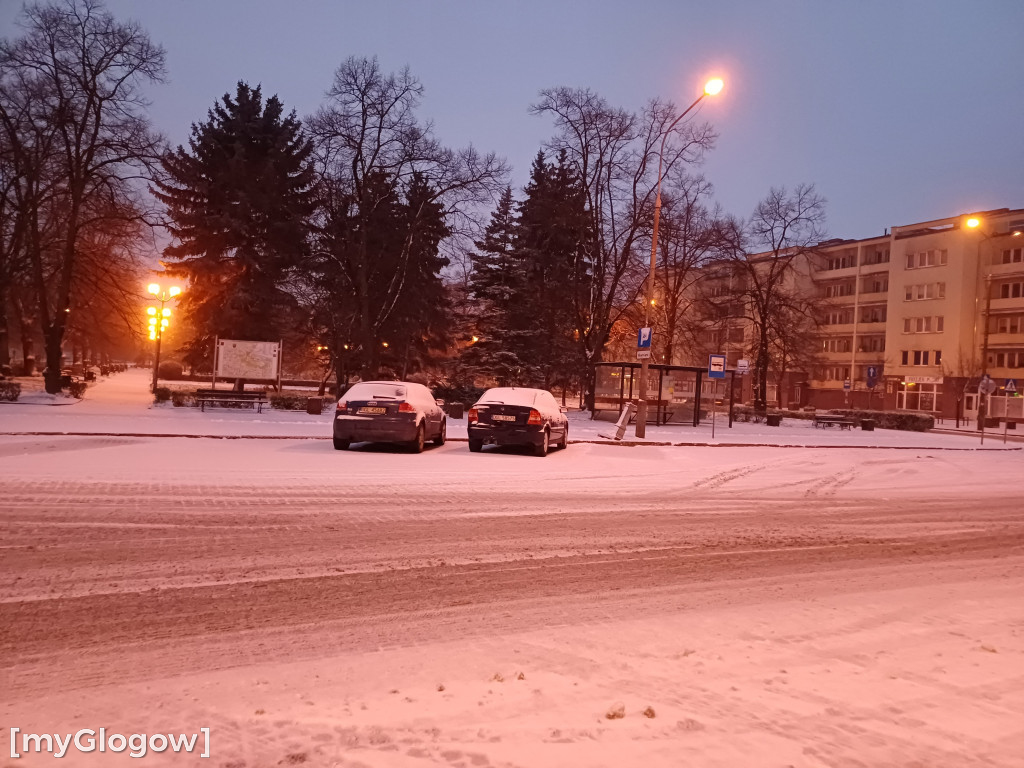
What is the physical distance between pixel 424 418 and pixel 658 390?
20.9 meters

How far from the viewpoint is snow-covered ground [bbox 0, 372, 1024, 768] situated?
11.6 ft

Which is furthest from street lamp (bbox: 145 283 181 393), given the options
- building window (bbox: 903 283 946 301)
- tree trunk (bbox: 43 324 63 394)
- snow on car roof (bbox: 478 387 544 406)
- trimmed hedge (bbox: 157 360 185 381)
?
building window (bbox: 903 283 946 301)

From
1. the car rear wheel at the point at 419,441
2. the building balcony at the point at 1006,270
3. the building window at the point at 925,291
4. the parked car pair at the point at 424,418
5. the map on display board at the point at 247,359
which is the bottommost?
the car rear wheel at the point at 419,441

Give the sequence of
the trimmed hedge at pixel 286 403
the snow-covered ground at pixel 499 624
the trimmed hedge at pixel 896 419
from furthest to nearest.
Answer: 1. the trimmed hedge at pixel 896 419
2. the trimmed hedge at pixel 286 403
3. the snow-covered ground at pixel 499 624

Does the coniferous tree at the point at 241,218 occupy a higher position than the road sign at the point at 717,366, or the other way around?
the coniferous tree at the point at 241,218

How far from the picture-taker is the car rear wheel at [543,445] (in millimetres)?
17578

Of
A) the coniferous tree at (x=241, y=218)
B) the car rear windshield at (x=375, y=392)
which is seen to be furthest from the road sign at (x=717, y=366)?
the coniferous tree at (x=241, y=218)

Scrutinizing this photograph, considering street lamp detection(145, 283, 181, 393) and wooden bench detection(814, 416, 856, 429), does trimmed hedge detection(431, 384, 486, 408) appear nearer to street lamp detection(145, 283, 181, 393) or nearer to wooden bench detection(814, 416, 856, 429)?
street lamp detection(145, 283, 181, 393)

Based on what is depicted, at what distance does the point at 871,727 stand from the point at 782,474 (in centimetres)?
1332

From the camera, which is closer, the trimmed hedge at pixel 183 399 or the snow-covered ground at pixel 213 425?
the snow-covered ground at pixel 213 425

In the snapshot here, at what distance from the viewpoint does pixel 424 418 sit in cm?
1748

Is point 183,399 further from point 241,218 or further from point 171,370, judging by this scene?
point 171,370

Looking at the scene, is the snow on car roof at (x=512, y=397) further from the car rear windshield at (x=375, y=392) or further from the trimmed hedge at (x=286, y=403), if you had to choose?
the trimmed hedge at (x=286, y=403)

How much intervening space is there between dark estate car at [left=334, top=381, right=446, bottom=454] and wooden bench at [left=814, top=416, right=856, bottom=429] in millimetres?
28673
